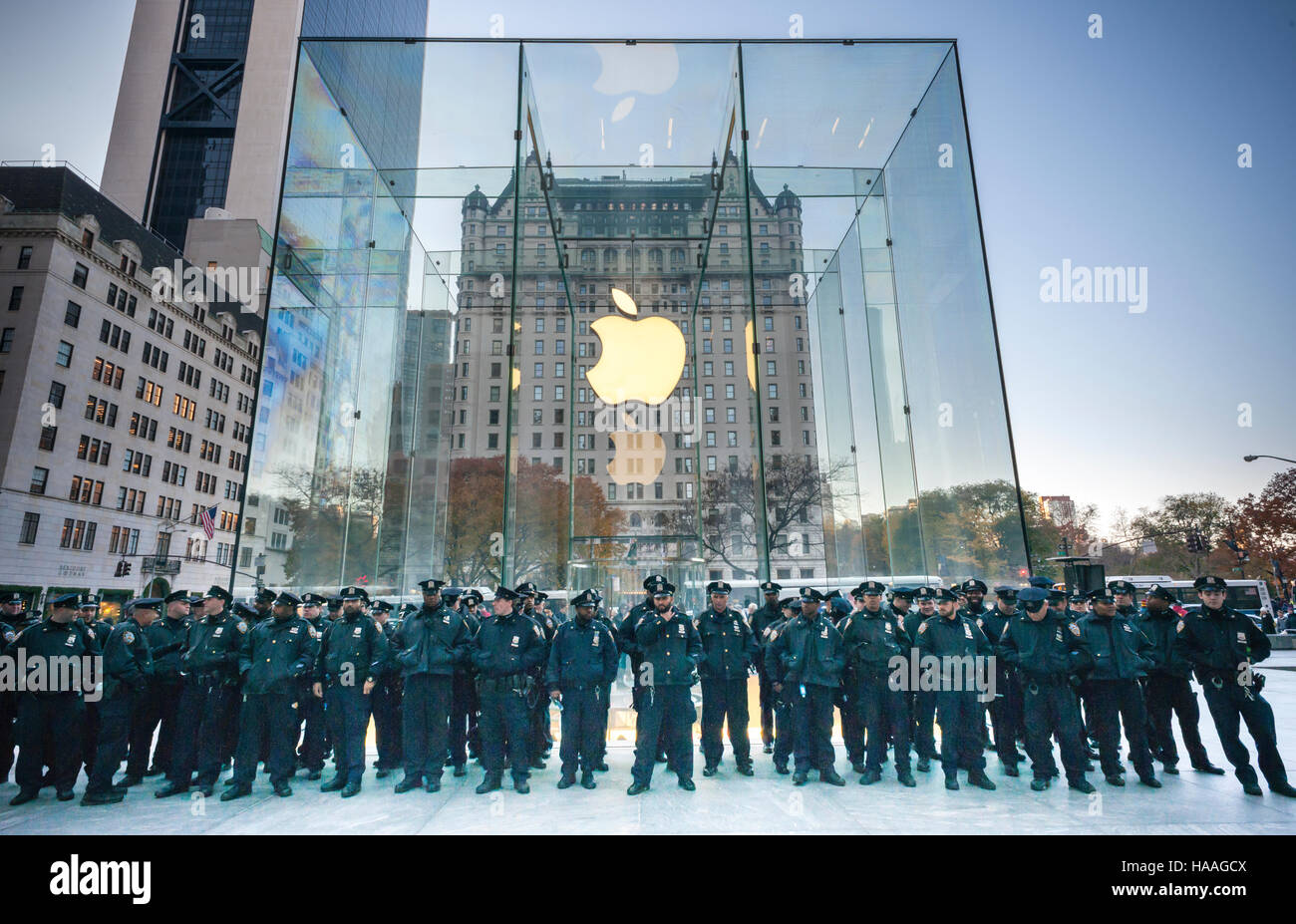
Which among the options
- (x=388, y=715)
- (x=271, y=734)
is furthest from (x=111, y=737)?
(x=388, y=715)

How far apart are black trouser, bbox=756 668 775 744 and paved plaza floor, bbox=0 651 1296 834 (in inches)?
45.2

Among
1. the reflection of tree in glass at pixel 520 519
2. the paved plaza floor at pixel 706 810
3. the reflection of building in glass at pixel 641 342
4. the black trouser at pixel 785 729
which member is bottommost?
the paved plaza floor at pixel 706 810

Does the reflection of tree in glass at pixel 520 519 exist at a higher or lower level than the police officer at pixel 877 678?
higher

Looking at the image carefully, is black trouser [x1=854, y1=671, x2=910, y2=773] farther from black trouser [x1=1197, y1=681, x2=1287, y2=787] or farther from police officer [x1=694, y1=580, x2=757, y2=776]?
black trouser [x1=1197, y1=681, x2=1287, y2=787]

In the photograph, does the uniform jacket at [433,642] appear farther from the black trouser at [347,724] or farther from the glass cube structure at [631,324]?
the glass cube structure at [631,324]

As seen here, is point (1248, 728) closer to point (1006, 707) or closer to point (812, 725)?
point (1006, 707)

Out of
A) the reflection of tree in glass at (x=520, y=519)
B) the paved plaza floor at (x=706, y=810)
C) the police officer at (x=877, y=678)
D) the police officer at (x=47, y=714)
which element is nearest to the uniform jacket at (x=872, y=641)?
the police officer at (x=877, y=678)

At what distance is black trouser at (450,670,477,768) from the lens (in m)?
7.05

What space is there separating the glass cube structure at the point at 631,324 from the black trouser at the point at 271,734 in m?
2.90

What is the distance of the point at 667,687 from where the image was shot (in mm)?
6555

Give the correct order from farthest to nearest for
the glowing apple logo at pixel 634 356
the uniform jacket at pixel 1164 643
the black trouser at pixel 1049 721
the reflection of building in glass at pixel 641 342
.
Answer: the glowing apple logo at pixel 634 356, the reflection of building in glass at pixel 641 342, the uniform jacket at pixel 1164 643, the black trouser at pixel 1049 721

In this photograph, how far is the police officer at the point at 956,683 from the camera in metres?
6.25

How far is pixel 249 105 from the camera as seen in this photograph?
63.8 meters

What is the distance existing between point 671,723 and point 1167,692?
5.47 m
